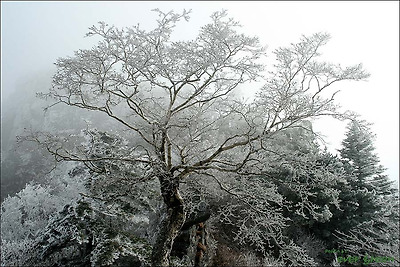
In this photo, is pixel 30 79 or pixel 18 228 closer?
pixel 18 228

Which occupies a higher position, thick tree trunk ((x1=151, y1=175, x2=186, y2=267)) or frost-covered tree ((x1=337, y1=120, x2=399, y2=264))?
frost-covered tree ((x1=337, y1=120, x2=399, y2=264))

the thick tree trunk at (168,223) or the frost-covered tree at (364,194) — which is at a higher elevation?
the frost-covered tree at (364,194)

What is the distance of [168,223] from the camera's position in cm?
588

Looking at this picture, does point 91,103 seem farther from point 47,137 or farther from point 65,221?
point 65,221

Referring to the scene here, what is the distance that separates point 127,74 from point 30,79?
1413 inches

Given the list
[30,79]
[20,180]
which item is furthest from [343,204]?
[30,79]

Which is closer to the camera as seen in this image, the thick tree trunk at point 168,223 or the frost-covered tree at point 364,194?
the thick tree trunk at point 168,223

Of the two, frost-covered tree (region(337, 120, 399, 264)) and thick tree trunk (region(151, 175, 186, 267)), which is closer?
thick tree trunk (region(151, 175, 186, 267))

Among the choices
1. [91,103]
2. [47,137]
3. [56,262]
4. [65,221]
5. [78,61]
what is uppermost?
[78,61]

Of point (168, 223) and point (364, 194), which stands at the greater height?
point (364, 194)

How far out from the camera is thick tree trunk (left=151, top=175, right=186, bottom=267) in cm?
557

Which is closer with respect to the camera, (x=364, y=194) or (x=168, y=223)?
(x=168, y=223)

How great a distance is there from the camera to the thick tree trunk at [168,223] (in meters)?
5.57

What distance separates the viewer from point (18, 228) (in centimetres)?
1184
